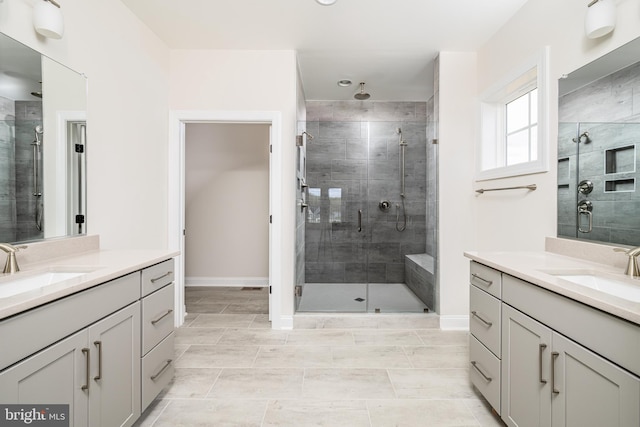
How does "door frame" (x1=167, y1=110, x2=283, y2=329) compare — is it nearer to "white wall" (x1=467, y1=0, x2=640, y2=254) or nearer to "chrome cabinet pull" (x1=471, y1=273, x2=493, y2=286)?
"chrome cabinet pull" (x1=471, y1=273, x2=493, y2=286)

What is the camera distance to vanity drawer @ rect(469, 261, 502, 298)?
1.67 metres

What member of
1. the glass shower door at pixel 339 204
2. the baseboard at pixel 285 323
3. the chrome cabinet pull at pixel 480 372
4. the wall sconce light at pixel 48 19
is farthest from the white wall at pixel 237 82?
the chrome cabinet pull at pixel 480 372

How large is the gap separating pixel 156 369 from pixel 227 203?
2999mm

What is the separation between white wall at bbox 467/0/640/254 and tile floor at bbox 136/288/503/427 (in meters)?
1.06

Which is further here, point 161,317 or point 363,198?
point 363,198

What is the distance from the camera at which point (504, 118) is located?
2975 mm

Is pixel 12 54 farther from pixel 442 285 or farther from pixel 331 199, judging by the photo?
pixel 442 285

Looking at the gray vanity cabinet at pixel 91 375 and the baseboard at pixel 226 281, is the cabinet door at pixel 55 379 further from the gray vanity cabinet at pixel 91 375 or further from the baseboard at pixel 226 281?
the baseboard at pixel 226 281

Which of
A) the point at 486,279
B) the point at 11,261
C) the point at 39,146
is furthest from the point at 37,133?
the point at 486,279

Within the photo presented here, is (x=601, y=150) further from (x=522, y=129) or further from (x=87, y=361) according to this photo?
(x=87, y=361)


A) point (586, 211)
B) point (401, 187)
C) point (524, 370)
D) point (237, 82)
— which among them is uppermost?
point (237, 82)

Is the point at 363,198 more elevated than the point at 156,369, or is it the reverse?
the point at 363,198

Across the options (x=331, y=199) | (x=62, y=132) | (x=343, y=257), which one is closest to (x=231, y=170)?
(x=331, y=199)

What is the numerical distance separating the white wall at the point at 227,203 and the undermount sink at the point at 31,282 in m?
3.08
